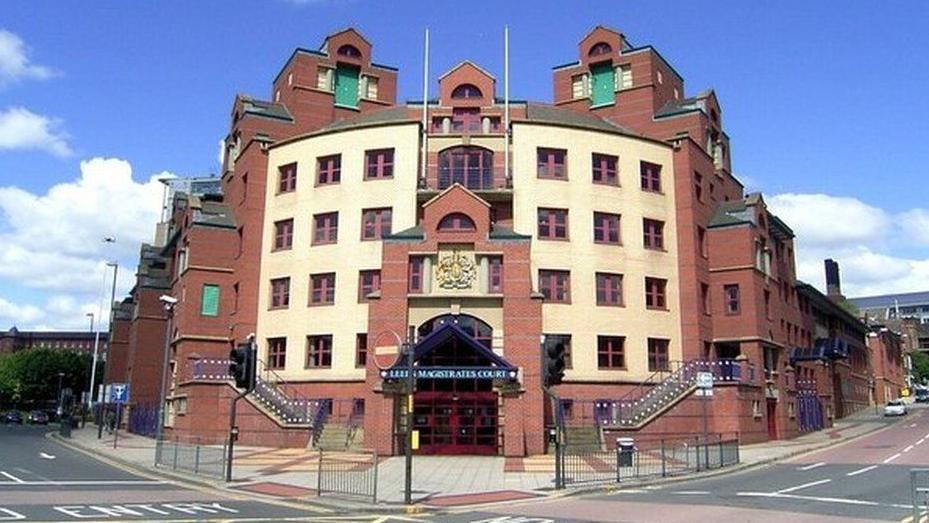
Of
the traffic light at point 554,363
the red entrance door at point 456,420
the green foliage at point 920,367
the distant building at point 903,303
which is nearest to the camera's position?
the traffic light at point 554,363

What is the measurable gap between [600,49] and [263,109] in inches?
927

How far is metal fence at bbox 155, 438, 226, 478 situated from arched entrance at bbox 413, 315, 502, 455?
908 cm

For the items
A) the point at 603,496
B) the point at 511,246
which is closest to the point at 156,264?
the point at 511,246

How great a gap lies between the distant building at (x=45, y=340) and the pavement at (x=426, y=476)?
14358 centimetres

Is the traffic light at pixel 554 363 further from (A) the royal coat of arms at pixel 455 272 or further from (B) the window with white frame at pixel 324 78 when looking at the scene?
(B) the window with white frame at pixel 324 78

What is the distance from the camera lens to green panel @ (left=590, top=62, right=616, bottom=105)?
53.5m

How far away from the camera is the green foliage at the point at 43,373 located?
361 ft

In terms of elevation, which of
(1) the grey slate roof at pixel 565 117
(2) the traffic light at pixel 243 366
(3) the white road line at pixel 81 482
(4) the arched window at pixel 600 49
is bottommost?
(3) the white road line at pixel 81 482

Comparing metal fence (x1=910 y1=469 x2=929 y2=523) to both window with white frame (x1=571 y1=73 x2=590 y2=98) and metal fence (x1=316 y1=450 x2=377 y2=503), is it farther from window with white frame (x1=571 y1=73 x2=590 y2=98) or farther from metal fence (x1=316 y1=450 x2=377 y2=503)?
window with white frame (x1=571 y1=73 x2=590 y2=98)

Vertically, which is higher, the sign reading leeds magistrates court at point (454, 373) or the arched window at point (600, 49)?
the arched window at point (600, 49)

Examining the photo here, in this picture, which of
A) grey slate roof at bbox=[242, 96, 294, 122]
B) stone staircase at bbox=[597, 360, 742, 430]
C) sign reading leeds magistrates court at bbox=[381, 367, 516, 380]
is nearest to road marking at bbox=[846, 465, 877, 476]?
stone staircase at bbox=[597, 360, 742, 430]

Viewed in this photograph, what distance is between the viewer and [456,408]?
35125mm

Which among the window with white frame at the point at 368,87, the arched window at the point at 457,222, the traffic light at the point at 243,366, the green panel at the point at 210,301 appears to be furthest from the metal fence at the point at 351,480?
the window with white frame at the point at 368,87

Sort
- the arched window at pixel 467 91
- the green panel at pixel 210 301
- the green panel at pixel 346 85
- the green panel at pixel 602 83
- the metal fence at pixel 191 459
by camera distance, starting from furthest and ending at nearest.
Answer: the green panel at pixel 346 85 → the green panel at pixel 602 83 → the arched window at pixel 467 91 → the green panel at pixel 210 301 → the metal fence at pixel 191 459
